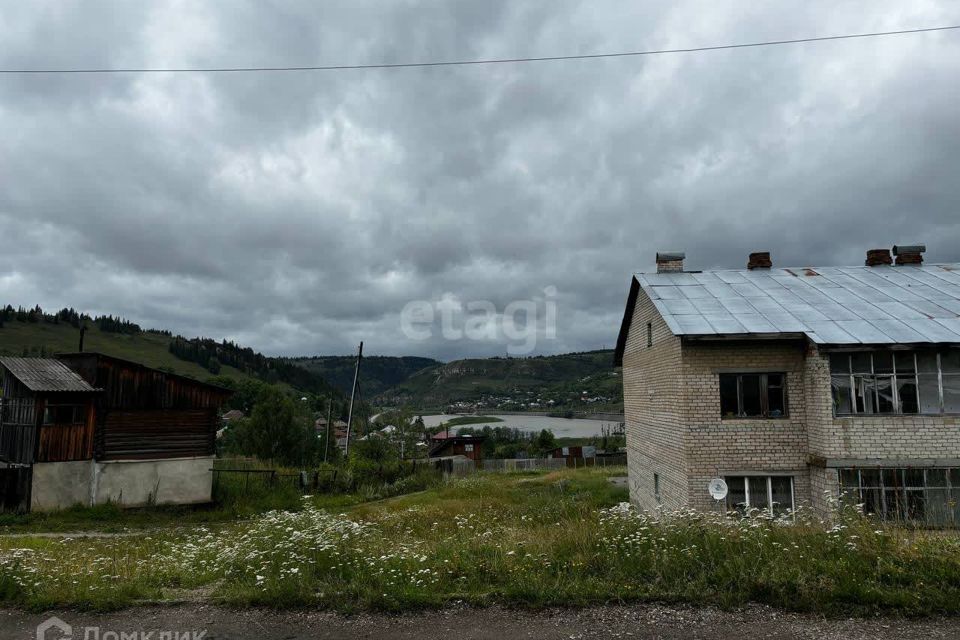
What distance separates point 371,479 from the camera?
3058 cm

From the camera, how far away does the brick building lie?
13.5 m

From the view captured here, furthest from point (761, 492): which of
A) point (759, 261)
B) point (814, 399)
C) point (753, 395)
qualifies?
point (759, 261)

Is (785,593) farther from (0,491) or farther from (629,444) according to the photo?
(0,491)

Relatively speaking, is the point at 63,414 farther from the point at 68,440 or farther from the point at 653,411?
the point at 653,411

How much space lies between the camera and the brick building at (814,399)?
13.5 metres

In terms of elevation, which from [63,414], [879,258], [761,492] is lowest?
[761,492]

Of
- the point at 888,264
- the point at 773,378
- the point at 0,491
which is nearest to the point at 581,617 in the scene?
the point at 773,378

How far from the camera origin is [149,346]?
15012 centimetres

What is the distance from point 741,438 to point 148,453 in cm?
2137

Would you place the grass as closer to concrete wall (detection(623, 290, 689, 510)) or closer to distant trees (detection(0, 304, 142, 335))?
concrete wall (detection(623, 290, 689, 510))

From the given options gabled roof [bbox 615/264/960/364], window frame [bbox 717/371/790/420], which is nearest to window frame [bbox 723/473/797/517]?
window frame [bbox 717/371/790/420]

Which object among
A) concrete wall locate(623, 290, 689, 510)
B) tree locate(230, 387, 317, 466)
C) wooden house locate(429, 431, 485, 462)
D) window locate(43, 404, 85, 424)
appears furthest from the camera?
wooden house locate(429, 431, 485, 462)

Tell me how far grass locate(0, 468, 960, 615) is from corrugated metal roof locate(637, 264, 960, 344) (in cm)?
733

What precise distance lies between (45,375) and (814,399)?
2592 cm
